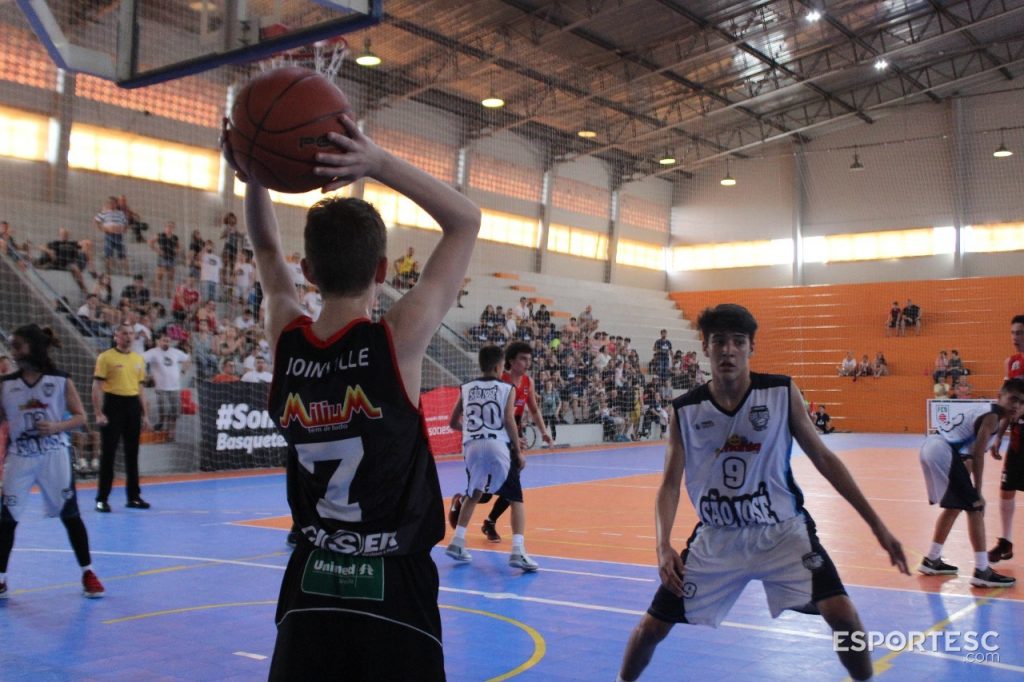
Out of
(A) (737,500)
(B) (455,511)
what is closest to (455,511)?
(B) (455,511)

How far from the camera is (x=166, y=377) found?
45.4 ft

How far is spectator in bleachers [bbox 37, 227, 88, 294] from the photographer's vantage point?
15.3 metres

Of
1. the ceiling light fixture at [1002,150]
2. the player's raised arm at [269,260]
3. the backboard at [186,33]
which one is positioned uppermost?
the ceiling light fixture at [1002,150]

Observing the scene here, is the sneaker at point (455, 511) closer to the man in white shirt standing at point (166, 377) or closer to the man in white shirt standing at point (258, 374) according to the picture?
the man in white shirt standing at point (166, 377)

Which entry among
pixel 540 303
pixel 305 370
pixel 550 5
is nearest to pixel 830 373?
pixel 540 303

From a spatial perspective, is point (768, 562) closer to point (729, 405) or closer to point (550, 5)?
point (729, 405)

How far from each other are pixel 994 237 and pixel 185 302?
26.0 meters

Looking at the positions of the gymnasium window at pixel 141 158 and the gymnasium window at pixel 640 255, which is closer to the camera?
the gymnasium window at pixel 141 158

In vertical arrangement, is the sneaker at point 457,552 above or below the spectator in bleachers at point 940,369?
below

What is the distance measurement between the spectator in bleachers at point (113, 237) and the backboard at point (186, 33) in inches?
436

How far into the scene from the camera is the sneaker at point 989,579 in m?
6.68

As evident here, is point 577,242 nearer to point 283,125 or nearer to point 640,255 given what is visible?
point 640,255

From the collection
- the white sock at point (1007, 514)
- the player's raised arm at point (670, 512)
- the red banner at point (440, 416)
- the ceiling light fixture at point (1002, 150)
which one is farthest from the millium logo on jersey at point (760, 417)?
the ceiling light fixture at point (1002, 150)

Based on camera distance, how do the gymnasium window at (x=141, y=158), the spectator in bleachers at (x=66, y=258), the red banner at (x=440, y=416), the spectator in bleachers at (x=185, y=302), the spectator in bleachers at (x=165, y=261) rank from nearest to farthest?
1. the spectator in bleachers at (x=66, y=258)
2. the spectator in bleachers at (x=185, y=302)
3. the spectator in bleachers at (x=165, y=261)
4. the red banner at (x=440, y=416)
5. the gymnasium window at (x=141, y=158)
